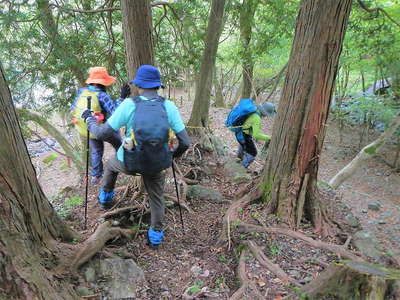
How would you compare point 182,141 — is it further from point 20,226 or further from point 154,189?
point 20,226

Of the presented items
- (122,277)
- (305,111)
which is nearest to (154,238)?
(122,277)

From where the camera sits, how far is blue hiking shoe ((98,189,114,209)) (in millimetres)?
4266

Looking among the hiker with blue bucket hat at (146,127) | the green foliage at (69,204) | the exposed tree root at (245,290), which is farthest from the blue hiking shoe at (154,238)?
the green foliage at (69,204)

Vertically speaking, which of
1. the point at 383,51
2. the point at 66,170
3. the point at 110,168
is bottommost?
the point at 66,170

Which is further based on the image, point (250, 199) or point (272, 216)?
point (250, 199)

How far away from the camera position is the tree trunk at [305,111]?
3.40 m

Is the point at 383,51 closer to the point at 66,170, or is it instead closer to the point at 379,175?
the point at 379,175

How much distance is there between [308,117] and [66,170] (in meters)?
→ 14.9

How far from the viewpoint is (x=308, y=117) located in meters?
3.71

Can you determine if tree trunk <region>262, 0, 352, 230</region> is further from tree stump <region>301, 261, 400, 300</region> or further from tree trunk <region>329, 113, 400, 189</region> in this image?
tree trunk <region>329, 113, 400, 189</region>

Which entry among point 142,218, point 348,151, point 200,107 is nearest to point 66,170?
point 200,107

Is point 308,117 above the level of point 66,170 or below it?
above

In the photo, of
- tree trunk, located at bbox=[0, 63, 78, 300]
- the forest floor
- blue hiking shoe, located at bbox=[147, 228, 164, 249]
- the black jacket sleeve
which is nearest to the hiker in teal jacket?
the forest floor

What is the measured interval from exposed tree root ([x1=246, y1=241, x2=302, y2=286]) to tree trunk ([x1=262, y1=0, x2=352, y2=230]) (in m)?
0.74
